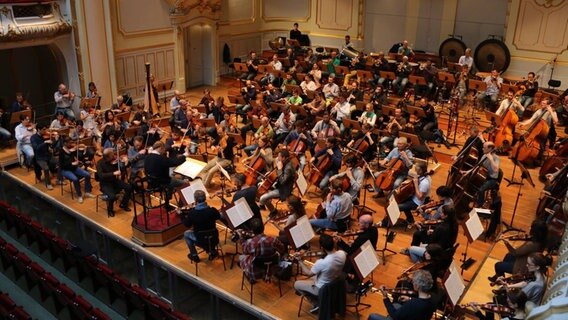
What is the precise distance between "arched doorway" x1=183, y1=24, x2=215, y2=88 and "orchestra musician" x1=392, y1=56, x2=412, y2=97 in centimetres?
699

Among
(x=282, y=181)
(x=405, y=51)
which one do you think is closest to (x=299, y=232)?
(x=282, y=181)

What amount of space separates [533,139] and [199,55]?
12.1 meters

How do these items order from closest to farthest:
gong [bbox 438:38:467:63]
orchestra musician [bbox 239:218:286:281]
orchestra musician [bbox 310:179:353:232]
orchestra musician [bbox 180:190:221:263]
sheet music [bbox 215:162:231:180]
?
1. orchestra musician [bbox 239:218:286:281]
2. orchestra musician [bbox 180:190:221:263]
3. orchestra musician [bbox 310:179:353:232]
4. sheet music [bbox 215:162:231:180]
5. gong [bbox 438:38:467:63]

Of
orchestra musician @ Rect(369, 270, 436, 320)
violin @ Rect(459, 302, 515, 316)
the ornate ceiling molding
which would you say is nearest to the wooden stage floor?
violin @ Rect(459, 302, 515, 316)

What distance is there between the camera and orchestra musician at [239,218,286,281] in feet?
24.9

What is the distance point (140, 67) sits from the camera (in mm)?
16984

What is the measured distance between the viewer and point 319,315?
7016mm

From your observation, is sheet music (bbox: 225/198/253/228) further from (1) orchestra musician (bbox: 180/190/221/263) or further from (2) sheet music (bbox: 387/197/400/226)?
(2) sheet music (bbox: 387/197/400/226)

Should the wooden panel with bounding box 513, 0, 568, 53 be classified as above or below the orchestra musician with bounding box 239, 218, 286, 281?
above

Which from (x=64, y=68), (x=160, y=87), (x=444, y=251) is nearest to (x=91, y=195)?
(x=160, y=87)

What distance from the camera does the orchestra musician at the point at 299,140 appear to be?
Answer: 1143 centimetres

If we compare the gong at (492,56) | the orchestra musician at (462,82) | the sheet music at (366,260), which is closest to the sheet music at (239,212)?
the sheet music at (366,260)

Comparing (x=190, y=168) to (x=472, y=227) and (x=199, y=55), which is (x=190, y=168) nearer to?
(x=472, y=227)

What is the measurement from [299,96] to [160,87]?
4.00 metres
